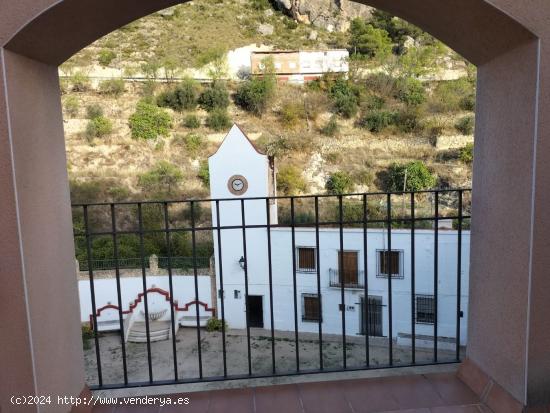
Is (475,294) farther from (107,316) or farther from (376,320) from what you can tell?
(107,316)

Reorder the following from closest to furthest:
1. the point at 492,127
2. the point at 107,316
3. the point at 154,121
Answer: the point at 492,127 → the point at 107,316 → the point at 154,121

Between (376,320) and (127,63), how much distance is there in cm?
2354

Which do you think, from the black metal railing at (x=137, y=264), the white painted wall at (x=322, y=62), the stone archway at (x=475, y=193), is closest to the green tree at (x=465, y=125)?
the white painted wall at (x=322, y=62)

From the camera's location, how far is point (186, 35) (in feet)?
95.3

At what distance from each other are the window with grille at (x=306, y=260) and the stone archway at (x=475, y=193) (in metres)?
7.57

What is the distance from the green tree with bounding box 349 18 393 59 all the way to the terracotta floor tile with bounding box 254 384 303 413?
27048mm

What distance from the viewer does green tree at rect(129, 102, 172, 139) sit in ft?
68.9

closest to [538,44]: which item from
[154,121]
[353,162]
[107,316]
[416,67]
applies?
[107,316]

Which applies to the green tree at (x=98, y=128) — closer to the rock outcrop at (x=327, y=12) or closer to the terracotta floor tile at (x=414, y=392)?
the rock outcrop at (x=327, y=12)

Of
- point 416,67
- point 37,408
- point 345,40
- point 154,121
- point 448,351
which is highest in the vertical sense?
point 345,40

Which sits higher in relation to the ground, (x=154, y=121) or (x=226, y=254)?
(x=154, y=121)

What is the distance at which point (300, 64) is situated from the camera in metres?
25.6

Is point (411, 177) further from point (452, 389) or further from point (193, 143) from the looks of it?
point (452, 389)

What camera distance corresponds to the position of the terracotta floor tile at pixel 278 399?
6.84ft
